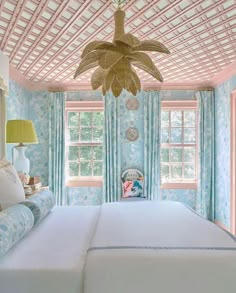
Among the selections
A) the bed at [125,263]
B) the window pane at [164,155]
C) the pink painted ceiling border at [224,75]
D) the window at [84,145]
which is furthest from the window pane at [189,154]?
the bed at [125,263]

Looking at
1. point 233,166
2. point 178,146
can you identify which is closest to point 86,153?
point 178,146

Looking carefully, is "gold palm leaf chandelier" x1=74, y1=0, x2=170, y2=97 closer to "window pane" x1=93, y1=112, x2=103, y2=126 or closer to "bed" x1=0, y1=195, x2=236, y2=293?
"bed" x1=0, y1=195, x2=236, y2=293

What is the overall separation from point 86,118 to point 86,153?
0.68 metres

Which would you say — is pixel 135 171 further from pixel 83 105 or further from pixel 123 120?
pixel 83 105

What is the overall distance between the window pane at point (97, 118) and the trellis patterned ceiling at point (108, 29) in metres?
1.22

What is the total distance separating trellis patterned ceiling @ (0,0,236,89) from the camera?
277 cm

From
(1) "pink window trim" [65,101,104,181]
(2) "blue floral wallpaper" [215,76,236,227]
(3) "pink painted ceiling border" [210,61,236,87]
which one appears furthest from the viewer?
(1) "pink window trim" [65,101,104,181]

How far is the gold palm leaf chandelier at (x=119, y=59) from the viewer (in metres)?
2.02

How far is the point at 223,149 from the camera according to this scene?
4.96 meters

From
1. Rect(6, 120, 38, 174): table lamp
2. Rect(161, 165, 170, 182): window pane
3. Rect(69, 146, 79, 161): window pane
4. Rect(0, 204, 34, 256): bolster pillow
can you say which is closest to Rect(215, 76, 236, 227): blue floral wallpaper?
Rect(161, 165, 170, 182): window pane

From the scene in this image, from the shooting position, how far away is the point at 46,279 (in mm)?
1537

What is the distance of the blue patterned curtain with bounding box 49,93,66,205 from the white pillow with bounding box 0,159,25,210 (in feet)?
8.53

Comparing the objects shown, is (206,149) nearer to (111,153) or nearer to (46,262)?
(111,153)

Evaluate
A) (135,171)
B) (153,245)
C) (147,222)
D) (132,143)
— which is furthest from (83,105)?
(153,245)
